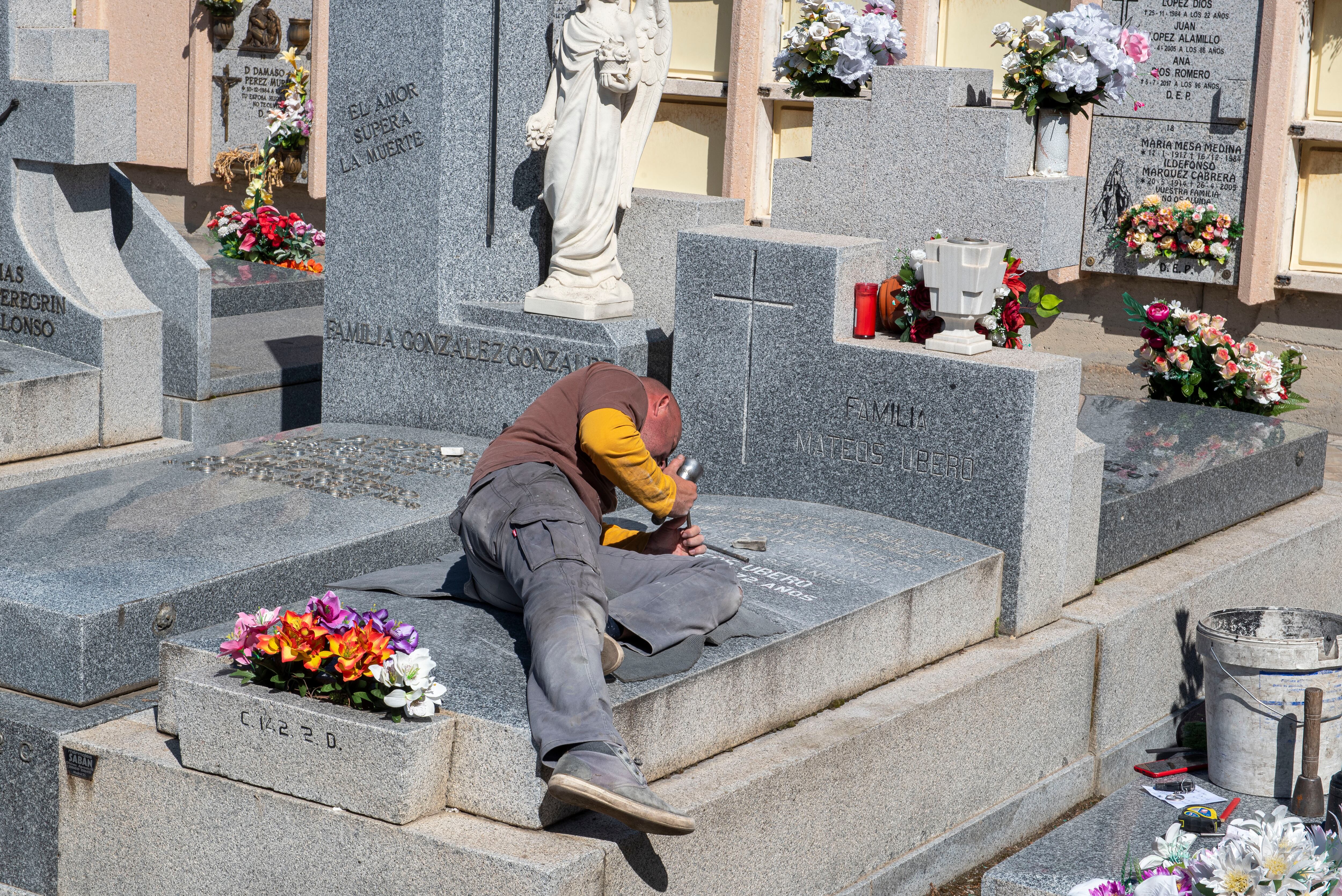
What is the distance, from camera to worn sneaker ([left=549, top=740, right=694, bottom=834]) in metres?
3.56

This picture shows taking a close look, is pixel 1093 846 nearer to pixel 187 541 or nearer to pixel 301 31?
pixel 187 541

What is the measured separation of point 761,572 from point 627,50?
2.73 metres

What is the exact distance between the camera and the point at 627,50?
6805mm

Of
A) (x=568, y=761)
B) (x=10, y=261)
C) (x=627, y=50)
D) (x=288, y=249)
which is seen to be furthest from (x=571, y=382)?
(x=288, y=249)

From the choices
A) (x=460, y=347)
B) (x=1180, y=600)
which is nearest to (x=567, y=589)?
(x=1180, y=600)

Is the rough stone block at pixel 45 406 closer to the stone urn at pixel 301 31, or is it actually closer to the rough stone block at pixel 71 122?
the rough stone block at pixel 71 122

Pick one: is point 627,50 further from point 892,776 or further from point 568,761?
point 568,761

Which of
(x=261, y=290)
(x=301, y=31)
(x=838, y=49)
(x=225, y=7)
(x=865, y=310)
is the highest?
(x=225, y=7)

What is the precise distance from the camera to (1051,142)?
6.29m

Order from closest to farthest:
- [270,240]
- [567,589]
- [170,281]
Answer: [567,589] < [170,281] < [270,240]

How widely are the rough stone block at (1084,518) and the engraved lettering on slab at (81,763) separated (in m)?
3.31

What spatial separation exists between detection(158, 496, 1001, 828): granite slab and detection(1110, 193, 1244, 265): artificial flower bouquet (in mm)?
4852

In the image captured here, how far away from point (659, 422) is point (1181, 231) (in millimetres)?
6209

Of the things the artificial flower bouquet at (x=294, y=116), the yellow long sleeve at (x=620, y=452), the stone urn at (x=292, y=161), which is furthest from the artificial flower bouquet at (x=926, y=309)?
the stone urn at (x=292, y=161)
